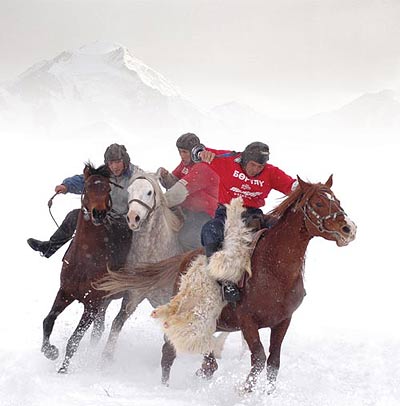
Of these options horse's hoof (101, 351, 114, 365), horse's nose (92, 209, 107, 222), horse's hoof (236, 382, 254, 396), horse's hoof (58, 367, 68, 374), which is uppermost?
horse's nose (92, 209, 107, 222)

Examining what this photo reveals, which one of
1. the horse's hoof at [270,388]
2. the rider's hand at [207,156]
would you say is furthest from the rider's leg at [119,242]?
the horse's hoof at [270,388]

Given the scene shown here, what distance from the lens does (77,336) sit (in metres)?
5.90

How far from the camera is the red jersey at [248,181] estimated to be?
538 cm

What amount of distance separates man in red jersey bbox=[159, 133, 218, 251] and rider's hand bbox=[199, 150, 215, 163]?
2.65ft

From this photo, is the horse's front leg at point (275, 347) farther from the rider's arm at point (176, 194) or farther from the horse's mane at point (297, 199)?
the rider's arm at point (176, 194)

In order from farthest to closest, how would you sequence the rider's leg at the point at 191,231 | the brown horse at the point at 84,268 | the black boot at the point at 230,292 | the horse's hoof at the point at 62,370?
the rider's leg at the point at 191,231, the brown horse at the point at 84,268, the horse's hoof at the point at 62,370, the black boot at the point at 230,292

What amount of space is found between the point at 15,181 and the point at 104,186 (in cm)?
3219

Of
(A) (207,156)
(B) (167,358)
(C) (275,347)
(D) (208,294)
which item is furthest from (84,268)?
(C) (275,347)

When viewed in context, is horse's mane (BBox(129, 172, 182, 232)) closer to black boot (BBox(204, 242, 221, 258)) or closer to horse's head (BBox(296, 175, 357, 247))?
black boot (BBox(204, 242, 221, 258))

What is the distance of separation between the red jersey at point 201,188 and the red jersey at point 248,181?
3.35 feet

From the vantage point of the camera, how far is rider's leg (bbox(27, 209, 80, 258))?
6.69 metres

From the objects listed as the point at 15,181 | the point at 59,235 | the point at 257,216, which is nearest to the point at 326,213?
the point at 257,216

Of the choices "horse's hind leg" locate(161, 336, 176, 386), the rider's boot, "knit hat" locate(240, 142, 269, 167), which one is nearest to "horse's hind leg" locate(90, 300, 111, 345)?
"horse's hind leg" locate(161, 336, 176, 386)

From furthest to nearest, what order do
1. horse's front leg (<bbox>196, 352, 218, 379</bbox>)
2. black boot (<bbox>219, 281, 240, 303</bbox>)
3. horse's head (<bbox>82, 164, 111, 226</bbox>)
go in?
horse's front leg (<bbox>196, 352, 218, 379</bbox>), horse's head (<bbox>82, 164, 111, 226</bbox>), black boot (<bbox>219, 281, 240, 303</bbox>)
